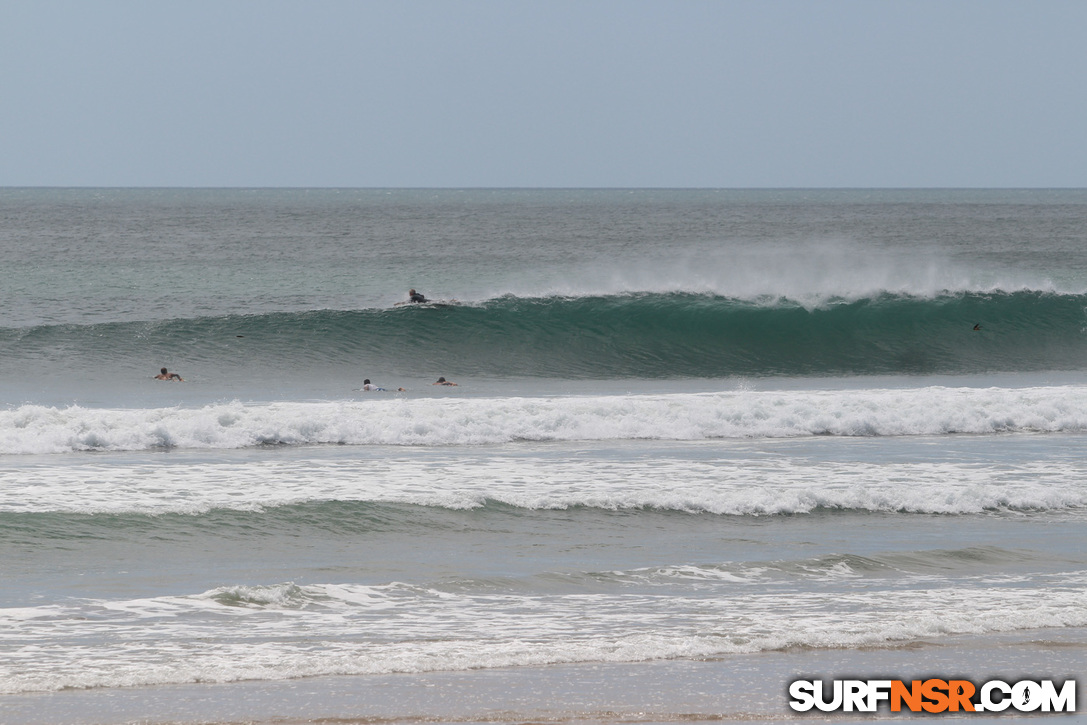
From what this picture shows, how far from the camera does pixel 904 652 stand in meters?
6.76

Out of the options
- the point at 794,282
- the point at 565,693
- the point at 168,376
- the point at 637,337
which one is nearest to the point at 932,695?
the point at 565,693

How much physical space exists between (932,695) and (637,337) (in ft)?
60.6

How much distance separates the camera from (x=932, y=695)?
20.1ft

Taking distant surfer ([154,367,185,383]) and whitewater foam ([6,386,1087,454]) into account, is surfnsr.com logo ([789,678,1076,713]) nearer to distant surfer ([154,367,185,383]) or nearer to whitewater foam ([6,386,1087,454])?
whitewater foam ([6,386,1087,454])

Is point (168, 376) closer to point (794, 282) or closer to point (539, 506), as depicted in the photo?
point (539, 506)

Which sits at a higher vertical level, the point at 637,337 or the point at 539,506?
the point at 637,337

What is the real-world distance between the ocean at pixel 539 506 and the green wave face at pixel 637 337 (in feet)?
0.31

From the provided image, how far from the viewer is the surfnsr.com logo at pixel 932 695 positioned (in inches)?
235

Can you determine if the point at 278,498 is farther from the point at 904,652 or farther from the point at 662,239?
the point at 662,239

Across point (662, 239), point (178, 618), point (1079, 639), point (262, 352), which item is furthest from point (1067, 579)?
point (662, 239)

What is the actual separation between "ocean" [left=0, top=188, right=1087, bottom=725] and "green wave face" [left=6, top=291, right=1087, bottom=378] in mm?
95

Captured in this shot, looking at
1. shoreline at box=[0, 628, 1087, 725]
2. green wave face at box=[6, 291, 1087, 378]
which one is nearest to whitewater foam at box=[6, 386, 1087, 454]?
green wave face at box=[6, 291, 1087, 378]

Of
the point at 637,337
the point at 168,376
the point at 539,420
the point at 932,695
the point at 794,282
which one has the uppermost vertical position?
the point at 794,282

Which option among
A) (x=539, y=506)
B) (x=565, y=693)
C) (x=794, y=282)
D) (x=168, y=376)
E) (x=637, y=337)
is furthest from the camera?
(x=794, y=282)
